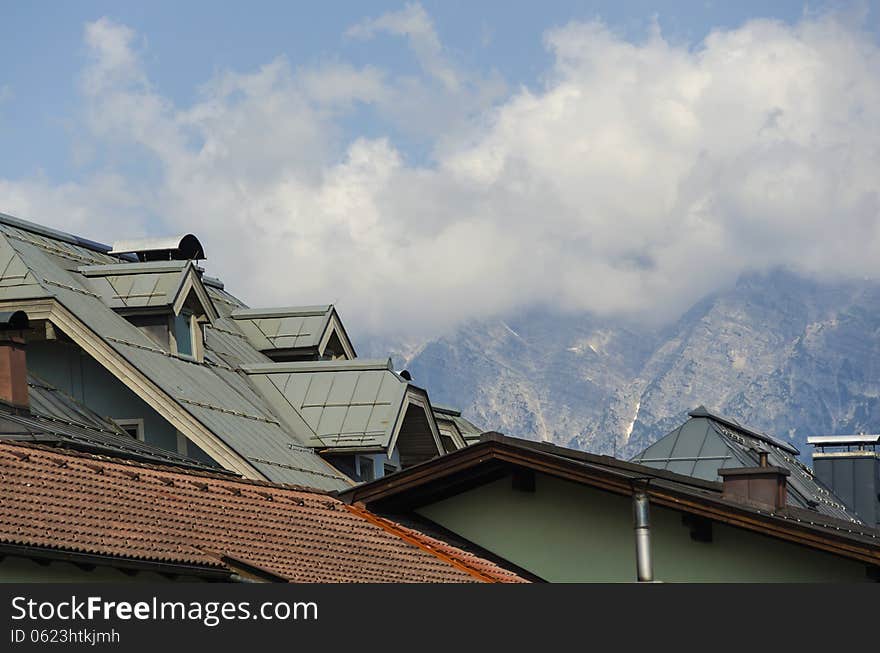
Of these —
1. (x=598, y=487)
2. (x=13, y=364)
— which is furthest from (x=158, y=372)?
(x=598, y=487)

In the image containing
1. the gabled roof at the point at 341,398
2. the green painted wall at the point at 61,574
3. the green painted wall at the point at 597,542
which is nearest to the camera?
the green painted wall at the point at 61,574

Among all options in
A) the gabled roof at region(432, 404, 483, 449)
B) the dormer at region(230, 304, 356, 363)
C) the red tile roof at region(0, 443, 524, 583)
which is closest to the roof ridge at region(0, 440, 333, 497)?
the red tile roof at region(0, 443, 524, 583)

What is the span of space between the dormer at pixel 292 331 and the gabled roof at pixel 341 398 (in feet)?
10.4

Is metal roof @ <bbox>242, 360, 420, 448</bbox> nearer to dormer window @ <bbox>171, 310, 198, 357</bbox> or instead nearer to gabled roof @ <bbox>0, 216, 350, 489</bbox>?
gabled roof @ <bbox>0, 216, 350, 489</bbox>

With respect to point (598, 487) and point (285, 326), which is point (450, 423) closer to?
point (285, 326)

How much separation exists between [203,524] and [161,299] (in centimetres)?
1650

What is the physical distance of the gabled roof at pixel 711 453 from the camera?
5053 centimetres

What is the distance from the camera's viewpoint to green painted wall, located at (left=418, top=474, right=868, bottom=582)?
902 inches

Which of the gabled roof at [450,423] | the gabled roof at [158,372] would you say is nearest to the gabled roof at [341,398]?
the gabled roof at [158,372]

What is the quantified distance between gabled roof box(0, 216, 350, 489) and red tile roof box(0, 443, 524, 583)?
349 inches

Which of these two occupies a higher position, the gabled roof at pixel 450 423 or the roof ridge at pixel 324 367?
the gabled roof at pixel 450 423

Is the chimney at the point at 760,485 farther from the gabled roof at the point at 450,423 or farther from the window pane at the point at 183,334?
the gabled roof at the point at 450,423

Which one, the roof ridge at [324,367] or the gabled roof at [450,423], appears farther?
the gabled roof at [450,423]

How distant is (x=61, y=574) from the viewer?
16.6 m
